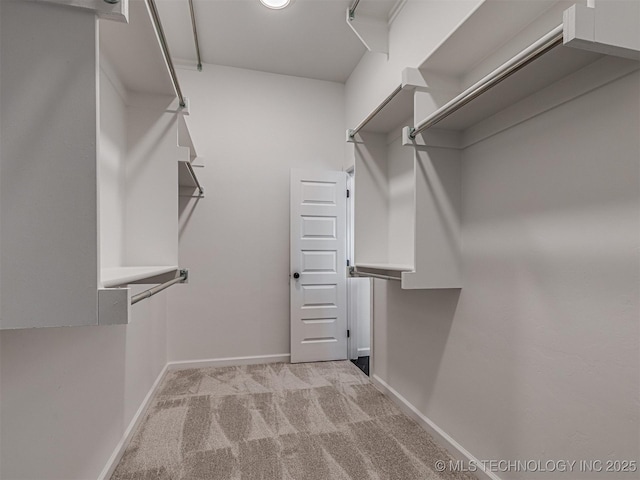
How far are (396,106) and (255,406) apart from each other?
2.21 metres

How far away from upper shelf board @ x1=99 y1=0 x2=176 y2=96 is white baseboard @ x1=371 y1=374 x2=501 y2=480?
7.58 ft

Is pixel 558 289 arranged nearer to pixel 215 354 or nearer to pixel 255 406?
pixel 255 406

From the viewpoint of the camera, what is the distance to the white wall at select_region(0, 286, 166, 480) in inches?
39.8

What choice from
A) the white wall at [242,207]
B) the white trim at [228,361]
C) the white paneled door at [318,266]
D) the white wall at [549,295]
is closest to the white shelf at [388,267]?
the white wall at [549,295]

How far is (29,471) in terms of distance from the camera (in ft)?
3.52

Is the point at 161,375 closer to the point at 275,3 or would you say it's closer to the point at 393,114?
the point at 393,114

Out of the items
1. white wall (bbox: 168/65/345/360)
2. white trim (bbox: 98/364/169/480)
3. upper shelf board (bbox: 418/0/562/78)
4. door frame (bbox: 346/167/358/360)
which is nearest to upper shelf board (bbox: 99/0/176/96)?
upper shelf board (bbox: 418/0/562/78)

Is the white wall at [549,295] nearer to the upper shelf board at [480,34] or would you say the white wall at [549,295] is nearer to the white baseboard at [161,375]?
the upper shelf board at [480,34]

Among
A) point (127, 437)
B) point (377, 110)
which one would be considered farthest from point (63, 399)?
point (377, 110)

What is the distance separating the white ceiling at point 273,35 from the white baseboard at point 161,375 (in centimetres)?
287

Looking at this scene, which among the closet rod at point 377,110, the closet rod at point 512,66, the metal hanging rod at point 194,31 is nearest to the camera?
the closet rod at point 512,66

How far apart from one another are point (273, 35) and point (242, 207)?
1543mm

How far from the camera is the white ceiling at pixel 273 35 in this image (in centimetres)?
250

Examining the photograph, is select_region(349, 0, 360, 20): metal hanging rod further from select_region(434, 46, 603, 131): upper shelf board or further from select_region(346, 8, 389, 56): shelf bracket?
select_region(434, 46, 603, 131): upper shelf board
